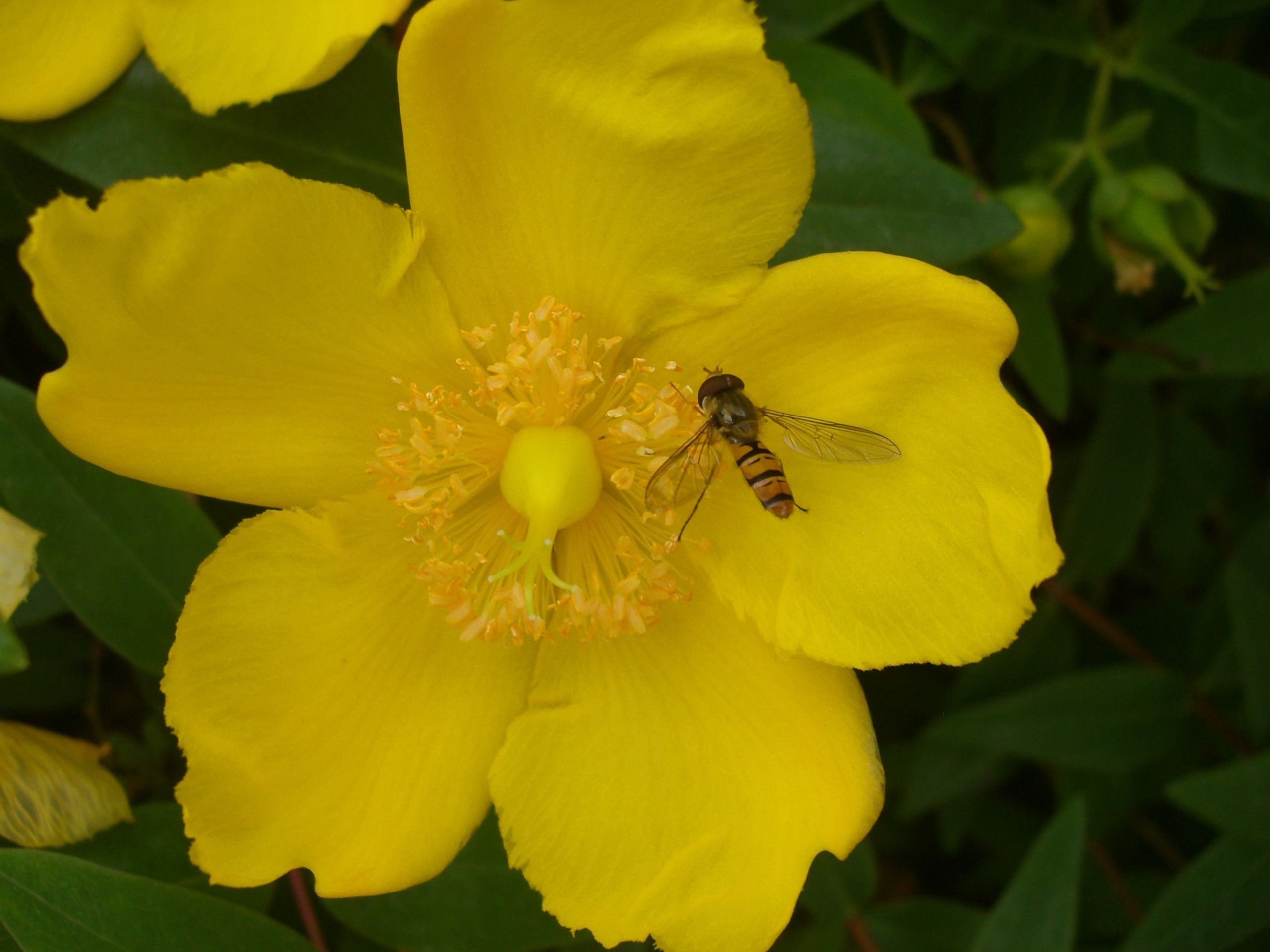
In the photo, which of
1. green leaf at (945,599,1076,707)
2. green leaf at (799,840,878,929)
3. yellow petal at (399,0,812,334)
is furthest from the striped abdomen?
green leaf at (945,599,1076,707)

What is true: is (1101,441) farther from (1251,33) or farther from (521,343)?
(521,343)

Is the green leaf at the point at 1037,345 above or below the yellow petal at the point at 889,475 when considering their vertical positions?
below

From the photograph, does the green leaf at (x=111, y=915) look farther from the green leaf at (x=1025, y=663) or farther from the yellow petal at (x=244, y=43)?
the green leaf at (x=1025, y=663)

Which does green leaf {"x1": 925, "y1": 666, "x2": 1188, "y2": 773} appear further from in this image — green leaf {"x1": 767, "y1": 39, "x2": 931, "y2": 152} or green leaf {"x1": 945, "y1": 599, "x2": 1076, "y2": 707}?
green leaf {"x1": 767, "y1": 39, "x2": 931, "y2": 152}

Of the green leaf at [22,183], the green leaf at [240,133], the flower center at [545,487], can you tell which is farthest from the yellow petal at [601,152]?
the green leaf at [22,183]

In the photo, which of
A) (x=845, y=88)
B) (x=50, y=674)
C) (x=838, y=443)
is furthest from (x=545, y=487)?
(x=50, y=674)
